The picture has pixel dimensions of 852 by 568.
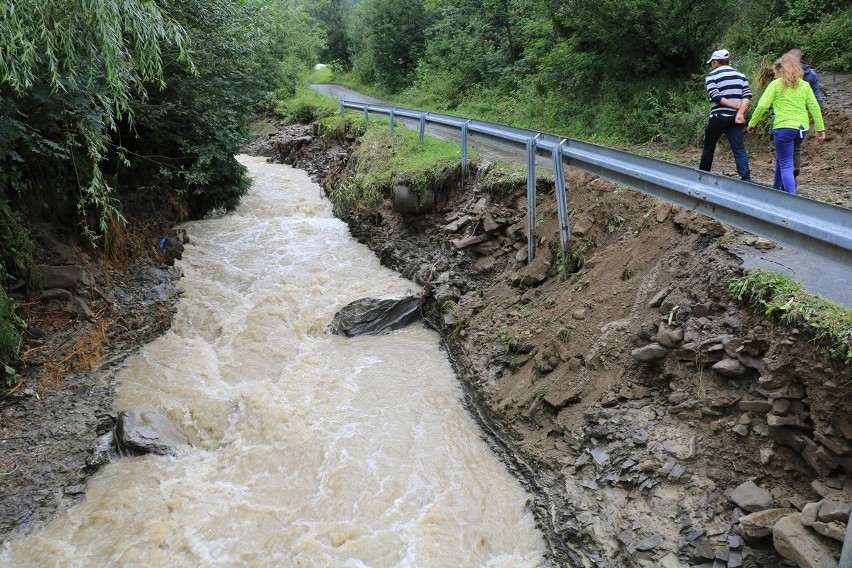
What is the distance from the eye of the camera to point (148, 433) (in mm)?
6520

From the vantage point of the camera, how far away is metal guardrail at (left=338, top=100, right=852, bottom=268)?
367cm

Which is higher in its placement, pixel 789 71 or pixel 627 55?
pixel 627 55

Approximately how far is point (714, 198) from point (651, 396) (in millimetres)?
1845

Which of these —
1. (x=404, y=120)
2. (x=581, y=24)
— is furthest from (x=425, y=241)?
(x=581, y=24)

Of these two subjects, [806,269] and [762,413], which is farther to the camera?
[806,269]

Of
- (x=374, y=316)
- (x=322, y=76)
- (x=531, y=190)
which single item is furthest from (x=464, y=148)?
(x=322, y=76)

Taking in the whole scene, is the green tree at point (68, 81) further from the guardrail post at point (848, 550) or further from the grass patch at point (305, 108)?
the grass patch at point (305, 108)

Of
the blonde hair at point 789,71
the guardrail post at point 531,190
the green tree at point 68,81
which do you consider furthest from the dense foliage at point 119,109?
the blonde hair at point 789,71

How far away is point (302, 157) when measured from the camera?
63.9 feet

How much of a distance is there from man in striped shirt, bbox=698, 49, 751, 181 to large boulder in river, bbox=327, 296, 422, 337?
188 inches

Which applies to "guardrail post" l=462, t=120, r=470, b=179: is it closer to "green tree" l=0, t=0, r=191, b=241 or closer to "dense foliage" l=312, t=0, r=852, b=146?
"dense foliage" l=312, t=0, r=852, b=146

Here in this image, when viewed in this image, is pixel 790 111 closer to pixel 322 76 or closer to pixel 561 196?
pixel 561 196

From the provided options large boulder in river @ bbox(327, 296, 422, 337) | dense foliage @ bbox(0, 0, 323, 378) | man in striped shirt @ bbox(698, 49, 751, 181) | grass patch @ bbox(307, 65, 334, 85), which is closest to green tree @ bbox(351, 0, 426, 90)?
grass patch @ bbox(307, 65, 334, 85)

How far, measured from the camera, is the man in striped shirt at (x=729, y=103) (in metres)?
6.67
